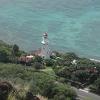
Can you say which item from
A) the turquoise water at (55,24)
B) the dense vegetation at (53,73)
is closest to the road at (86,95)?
the dense vegetation at (53,73)

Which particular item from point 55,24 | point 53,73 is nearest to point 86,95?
point 53,73

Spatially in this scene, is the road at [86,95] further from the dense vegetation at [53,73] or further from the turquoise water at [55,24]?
the turquoise water at [55,24]

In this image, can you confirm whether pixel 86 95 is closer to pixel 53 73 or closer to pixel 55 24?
pixel 53 73

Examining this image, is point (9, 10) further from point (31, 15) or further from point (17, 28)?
point (17, 28)

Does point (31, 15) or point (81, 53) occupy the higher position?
point (31, 15)

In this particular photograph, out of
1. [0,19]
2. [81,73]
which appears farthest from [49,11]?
[81,73]

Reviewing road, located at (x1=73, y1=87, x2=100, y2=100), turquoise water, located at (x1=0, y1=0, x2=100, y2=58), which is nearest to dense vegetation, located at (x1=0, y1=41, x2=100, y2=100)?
road, located at (x1=73, y1=87, x2=100, y2=100)
